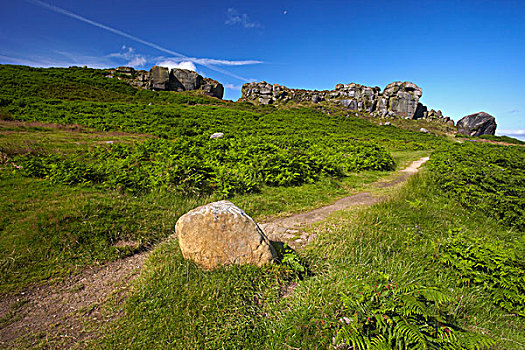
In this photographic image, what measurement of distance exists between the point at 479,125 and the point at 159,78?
9349 centimetres

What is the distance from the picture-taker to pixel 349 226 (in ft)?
17.9

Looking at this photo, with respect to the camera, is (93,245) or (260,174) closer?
(93,245)

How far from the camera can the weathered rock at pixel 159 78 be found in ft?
198

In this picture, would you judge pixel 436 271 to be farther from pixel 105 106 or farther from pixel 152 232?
pixel 105 106

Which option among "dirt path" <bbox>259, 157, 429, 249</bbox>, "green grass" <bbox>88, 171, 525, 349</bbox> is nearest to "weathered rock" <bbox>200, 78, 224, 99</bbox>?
"dirt path" <bbox>259, 157, 429, 249</bbox>

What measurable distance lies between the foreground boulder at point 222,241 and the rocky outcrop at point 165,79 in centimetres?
6671

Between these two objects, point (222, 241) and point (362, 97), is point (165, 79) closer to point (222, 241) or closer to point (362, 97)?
point (222, 241)

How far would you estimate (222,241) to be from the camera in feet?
13.5

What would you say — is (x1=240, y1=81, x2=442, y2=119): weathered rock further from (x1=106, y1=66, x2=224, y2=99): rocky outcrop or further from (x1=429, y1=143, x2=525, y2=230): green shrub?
(x1=429, y1=143, x2=525, y2=230): green shrub

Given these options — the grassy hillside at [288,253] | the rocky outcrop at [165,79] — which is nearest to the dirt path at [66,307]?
the grassy hillside at [288,253]

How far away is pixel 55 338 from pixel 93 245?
225 centimetres

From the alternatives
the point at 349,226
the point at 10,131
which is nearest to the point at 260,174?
the point at 349,226

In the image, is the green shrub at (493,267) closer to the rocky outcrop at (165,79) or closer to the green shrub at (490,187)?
the green shrub at (490,187)

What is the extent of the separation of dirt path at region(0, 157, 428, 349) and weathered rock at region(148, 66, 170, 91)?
66007mm
